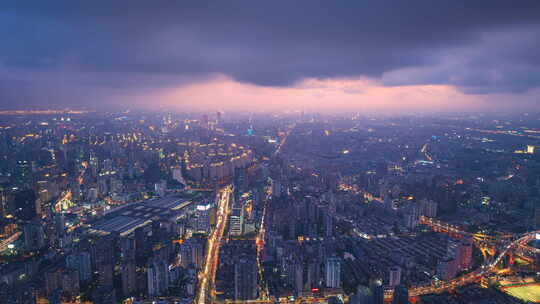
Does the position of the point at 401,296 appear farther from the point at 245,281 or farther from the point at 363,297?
the point at 245,281

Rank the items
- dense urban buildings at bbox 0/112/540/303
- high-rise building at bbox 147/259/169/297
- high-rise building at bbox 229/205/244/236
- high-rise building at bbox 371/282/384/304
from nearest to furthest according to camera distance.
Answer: high-rise building at bbox 371/282/384/304, high-rise building at bbox 147/259/169/297, dense urban buildings at bbox 0/112/540/303, high-rise building at bbox 229/205/244/236

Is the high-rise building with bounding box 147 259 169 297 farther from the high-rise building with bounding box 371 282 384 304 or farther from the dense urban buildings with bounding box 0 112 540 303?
the high-rise building with bounding box 371 282 384 304

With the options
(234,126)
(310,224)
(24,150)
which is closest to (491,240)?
(310,224)

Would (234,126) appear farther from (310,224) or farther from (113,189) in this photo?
(310,224)

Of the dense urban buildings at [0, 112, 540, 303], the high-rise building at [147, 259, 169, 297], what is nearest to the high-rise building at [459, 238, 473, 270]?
the dense urban buildings at [0, 112, 540, 303]

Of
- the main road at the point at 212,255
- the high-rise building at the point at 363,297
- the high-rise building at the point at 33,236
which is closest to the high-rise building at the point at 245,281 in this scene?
the main road at the point at 212,255

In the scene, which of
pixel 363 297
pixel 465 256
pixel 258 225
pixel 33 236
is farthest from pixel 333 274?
pixel 33 236
